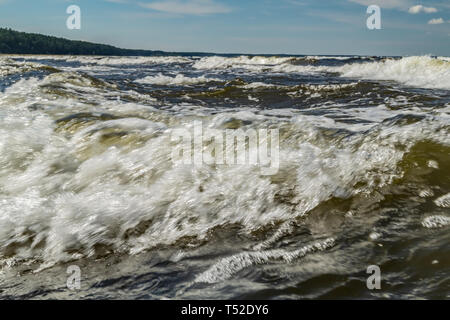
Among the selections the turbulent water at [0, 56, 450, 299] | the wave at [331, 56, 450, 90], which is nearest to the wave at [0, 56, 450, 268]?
the turbulent water at [0, 56, 450, 299]

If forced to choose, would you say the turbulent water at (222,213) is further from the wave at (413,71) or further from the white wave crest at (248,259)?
the wave at (413,71)

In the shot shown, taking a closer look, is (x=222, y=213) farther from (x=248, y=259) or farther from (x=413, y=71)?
(x=413, y=71)

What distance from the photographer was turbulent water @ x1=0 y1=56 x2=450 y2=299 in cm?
194

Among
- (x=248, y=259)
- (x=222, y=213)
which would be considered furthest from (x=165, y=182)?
(x=248, y=259)

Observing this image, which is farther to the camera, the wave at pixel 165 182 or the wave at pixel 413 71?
the wave at pixel 413 71

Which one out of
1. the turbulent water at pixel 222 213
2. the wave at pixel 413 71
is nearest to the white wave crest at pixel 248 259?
the turbulent water at pixel 222 213

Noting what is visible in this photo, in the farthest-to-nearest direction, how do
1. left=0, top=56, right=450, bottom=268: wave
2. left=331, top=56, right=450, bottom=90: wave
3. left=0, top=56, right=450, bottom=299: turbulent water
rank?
left=331, top=56, right=450, bottom=90: wave → left=0, top=56, right=450, bottom=268: wave → left=0, top=56, right=450, bottom=299: turbulent water

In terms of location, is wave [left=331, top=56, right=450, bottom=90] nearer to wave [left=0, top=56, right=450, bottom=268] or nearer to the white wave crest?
wave [left=0, top=56, right=450, bottom=268]

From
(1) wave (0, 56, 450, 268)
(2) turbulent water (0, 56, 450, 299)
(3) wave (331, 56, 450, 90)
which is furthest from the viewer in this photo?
(3) wave (331, 56, 450, 90)

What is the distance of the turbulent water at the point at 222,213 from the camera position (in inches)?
76.4

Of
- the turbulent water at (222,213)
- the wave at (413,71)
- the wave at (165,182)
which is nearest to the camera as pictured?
the turbulent water at (222,213)

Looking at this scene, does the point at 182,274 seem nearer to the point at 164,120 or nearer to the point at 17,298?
the point at 17,298
